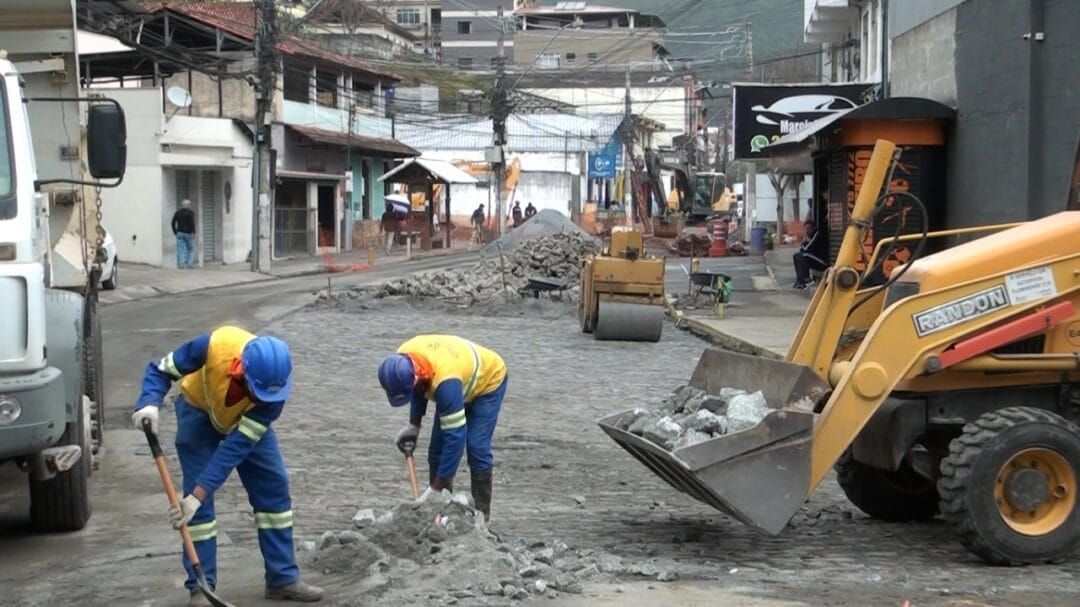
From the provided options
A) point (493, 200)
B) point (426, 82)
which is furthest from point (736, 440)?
point (426, 82)

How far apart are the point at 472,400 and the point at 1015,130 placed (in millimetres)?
11370

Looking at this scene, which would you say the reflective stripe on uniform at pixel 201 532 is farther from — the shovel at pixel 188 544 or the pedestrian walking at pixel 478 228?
the pedestrian walking at pixel 478 228

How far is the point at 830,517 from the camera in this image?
9.22 metres

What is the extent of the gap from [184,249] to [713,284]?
51.1ft

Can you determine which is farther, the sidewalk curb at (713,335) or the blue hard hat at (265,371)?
the sidewalk curb at (713,335)

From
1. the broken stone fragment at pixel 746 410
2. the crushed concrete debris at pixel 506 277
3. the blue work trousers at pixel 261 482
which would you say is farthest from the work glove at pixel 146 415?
the crushed concrete debris at pixel 506 277

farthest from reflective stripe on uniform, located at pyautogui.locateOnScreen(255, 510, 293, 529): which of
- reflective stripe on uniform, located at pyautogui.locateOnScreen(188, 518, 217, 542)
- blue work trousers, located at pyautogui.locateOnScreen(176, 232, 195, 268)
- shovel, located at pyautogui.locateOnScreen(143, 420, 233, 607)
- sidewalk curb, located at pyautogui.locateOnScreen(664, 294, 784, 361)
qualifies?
blue work trousers, located at pyautogui.locateOnScreen(176, 232, 195, 268)

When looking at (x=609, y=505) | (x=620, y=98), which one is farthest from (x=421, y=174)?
(x=609, y=505)

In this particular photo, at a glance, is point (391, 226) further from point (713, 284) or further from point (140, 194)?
point (713, 284)

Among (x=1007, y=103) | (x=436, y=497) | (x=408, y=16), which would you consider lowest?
(x=436, y=497)

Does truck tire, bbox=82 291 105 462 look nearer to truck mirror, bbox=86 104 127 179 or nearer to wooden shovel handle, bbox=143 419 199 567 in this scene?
truck mirror, bbox=86 104 127 179

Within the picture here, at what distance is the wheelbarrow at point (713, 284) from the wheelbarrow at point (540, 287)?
2582mm

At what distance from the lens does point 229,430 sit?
6.68 meters

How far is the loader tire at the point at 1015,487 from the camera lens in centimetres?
751
